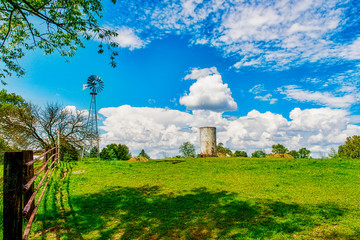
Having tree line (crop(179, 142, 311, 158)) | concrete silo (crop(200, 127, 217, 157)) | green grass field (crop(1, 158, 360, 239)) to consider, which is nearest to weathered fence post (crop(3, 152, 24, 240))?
green grass field (crop(1, 158, 360, 239))

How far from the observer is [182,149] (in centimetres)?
7094

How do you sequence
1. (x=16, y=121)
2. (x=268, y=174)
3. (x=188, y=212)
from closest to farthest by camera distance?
(x=188, y=212) < (x=268, y=174) < (x=16, y=121)

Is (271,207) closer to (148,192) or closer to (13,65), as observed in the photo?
(148,192)

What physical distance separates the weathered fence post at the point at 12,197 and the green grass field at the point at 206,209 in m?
1.92

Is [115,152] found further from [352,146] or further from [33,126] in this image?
[352,146]

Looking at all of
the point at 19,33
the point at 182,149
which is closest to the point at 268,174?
the point at 19,33

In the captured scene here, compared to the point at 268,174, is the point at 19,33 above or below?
above

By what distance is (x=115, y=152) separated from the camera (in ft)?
245

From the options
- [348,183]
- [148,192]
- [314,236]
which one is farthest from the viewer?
[348,183]

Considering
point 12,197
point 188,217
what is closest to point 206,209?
point 188,217

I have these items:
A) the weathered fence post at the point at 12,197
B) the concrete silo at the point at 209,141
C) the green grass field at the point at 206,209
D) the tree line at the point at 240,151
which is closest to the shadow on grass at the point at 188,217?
the green grass field at the point at 206,209

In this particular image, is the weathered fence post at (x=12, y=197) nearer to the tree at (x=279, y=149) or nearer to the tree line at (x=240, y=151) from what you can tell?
the tree line at (x=240, y=151)

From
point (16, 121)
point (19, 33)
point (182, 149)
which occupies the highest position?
point (19, 33)

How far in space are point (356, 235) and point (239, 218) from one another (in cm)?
280
